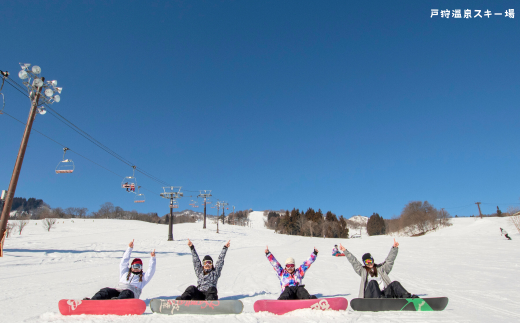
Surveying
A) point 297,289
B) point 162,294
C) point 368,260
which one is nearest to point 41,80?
point 162,294

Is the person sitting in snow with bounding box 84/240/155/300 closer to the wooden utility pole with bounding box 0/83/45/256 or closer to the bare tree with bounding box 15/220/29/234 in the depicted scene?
the wooden utility pole with bounding box 0/83/45/256

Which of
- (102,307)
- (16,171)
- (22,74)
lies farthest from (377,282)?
(22,74)

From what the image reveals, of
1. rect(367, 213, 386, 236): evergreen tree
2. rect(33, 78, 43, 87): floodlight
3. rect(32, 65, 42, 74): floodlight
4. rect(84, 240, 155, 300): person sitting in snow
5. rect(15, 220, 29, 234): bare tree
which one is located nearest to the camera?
rect(84, 240, 155, 300): person sitting in snow

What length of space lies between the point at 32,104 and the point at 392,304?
19542 millimetres

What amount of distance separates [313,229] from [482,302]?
83709mm

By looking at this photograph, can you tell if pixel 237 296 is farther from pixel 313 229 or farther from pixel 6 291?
pixel 313 229

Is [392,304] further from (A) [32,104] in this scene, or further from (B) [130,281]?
(A) [32,104]

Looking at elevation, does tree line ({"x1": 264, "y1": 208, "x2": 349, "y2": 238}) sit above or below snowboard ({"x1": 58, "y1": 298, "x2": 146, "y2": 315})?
above

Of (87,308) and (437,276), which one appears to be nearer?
(87,308)

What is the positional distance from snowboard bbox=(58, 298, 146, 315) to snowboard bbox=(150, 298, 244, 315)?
34 cm

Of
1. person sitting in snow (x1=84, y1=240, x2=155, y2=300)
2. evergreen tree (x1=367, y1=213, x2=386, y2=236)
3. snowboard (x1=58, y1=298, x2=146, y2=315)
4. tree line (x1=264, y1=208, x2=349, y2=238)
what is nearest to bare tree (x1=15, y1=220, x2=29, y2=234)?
person sitting in snow (x1=84, y1=240, x2=155, y2=300)

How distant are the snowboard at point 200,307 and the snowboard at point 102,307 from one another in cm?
34

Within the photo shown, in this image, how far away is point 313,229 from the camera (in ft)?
287

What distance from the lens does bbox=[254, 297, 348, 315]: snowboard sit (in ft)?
17.8
